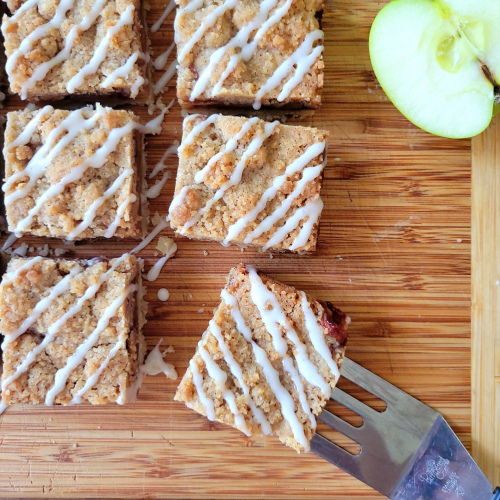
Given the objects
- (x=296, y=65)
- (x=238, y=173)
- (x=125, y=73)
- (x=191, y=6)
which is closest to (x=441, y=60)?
(x=296, y=65)

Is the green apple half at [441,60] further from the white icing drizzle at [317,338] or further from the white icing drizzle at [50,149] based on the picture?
the white icing drizzle at [50,149]

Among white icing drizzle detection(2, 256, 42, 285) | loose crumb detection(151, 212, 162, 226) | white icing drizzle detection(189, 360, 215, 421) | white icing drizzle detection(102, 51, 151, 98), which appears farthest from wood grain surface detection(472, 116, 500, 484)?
white icing drizzle detection(2, 256, 42, 285)

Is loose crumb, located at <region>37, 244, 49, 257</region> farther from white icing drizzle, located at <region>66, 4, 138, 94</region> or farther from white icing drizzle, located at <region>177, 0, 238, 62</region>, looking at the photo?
white icing drizzle, located at <region>177, 0, 238, 62</region>

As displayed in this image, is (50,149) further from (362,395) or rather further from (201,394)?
(362,395)

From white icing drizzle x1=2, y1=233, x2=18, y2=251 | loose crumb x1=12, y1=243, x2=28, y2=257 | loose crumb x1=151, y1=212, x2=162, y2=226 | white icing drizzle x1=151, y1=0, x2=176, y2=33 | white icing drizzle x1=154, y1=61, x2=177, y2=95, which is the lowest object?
loose crumb x1=12, y1=243, x2=28, y2=257

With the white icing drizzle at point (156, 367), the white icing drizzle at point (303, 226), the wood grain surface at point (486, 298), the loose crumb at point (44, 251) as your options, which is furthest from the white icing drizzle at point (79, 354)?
the wood grain surface at point (486, 298)

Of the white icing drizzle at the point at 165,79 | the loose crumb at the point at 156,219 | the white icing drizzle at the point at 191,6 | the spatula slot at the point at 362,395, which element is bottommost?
the spatula slot at the point at 362,395
